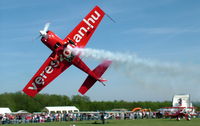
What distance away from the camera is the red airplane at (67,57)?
3412cm

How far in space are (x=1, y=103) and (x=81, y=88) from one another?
65802 mm

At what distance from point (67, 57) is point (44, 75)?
3.53 m

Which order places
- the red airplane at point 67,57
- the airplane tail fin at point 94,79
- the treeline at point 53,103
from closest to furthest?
the red airplane at point 67,57, the airplane tail fin at point 94,79, the treeline at point 53,103

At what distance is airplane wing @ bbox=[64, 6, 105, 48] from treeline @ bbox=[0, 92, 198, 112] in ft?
214

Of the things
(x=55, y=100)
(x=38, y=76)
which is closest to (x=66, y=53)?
(x=38, y=76)

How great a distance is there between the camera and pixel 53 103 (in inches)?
4400

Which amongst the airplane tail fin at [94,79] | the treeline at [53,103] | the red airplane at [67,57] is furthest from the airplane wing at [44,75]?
the treeline at [53,103]

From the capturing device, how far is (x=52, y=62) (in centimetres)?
3550

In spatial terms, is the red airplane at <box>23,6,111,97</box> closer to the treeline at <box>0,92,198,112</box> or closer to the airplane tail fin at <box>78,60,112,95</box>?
the airplane tail fin at <box>78,60,112,95</box>

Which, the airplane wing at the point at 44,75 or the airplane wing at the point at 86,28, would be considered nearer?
the airplane wing at the point at 44,75

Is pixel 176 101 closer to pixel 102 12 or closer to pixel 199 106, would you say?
pixel 102 12

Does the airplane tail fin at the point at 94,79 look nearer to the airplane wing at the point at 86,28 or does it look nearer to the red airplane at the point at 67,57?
the red airplane at the point at 67,57

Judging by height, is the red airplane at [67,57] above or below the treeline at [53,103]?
above

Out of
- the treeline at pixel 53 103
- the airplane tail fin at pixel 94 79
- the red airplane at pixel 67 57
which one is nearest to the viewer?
the red airplane at pixel 67 57
